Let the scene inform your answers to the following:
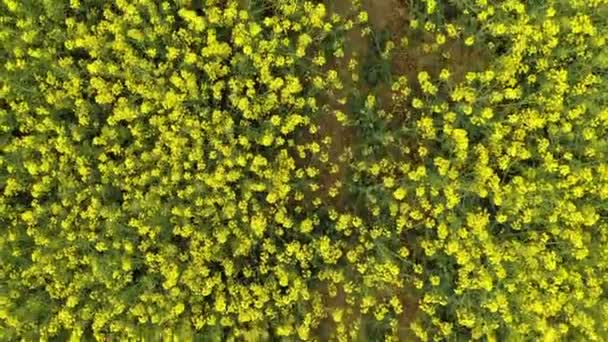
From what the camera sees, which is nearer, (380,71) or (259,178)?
(259,178)

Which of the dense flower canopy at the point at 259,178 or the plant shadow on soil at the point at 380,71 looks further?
the plant shadow on soil at the point at 380,71

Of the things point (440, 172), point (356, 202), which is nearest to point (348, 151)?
point (356, 202)

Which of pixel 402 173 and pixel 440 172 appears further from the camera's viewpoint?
pixel 402 173

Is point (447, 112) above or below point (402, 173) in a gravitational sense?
above

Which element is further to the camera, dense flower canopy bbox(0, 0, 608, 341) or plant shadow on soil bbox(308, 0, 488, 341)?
plant shadow on soil bbox(308, 0, 488, 341)

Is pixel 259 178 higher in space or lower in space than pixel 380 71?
lower

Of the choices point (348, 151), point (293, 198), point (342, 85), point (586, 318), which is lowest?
point (586, 318)

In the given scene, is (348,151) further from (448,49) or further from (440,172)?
(448,49)
